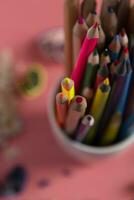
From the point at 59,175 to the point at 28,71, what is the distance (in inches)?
5.0

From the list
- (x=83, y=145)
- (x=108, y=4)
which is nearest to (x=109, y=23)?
(x=108, y=4)

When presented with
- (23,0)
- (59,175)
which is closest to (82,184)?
(59,175)

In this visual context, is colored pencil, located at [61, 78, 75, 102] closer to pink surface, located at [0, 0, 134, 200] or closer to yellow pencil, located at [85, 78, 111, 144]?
yellow pencil, located at [85, 78, 111, 144]

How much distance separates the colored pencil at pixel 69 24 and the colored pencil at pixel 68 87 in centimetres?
6

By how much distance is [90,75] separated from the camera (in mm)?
330

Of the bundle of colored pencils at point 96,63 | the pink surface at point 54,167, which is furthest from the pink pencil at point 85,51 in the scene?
the pink surface at point 54,167

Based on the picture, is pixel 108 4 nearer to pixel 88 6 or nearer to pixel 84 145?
pixel 88 6

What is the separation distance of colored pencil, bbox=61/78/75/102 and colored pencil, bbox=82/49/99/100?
24 mm

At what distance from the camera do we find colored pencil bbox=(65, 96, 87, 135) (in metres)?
0.31

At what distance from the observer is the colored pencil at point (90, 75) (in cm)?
30

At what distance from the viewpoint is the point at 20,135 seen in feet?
1.55

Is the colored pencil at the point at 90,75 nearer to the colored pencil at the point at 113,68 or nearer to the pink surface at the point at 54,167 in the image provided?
the colored pencil at the point at 113,68

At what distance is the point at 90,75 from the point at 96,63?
0.02 m

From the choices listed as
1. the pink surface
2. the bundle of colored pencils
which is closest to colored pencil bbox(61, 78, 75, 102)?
the bundle of colored pencils
